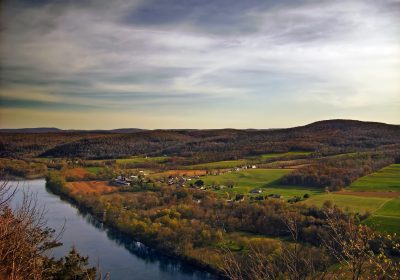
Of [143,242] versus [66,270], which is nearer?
[66,270]

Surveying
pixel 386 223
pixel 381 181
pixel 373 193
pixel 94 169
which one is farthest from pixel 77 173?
pixel 386 223

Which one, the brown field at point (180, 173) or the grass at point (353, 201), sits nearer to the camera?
the grass at point (353, 201)

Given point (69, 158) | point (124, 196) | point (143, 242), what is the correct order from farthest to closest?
point (69, 158), point (124, 196), point (143, 242)

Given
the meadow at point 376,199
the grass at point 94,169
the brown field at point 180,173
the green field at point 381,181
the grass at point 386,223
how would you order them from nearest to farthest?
1. the grass at point 386,223
2. the meadow at point 376,199
3. the green field at point 381,181
4. the brown field at point 180,173
5. the grass at point 94,169

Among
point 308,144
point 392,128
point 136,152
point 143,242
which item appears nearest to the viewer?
point 143,242

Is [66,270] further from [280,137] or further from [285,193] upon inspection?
[280,137]

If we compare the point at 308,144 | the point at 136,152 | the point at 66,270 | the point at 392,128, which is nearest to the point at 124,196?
the point at 66,270

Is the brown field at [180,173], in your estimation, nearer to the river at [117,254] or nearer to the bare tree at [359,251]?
the river at [117,254]

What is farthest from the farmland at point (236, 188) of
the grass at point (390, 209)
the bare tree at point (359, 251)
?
the bare tree at point (359, 251)
